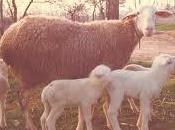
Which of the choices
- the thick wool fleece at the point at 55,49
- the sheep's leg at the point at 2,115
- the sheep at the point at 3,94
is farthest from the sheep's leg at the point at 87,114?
the sheep's leg at the point at 2,115

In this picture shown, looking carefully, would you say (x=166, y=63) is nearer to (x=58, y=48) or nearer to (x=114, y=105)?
(x=114, y=105)

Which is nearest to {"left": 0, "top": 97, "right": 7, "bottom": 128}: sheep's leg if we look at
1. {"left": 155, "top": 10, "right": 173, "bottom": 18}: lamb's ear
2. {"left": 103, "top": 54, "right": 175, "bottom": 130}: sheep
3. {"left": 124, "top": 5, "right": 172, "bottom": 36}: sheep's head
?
{"left": 103, "top": 54, "right": 175, "bottom": 130}: sheep

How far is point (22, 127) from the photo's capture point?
790cm

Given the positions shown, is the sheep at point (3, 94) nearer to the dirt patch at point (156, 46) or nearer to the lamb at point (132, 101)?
the lamb at point (132, 101)

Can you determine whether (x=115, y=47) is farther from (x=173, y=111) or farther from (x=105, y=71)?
(x=173, y=111)

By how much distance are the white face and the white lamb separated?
1121 millimetres

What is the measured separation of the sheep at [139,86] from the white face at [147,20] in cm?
61

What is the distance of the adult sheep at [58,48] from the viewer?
24.9ft

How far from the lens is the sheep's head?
298 inches

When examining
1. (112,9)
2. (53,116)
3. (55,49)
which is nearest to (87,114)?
(53,116)

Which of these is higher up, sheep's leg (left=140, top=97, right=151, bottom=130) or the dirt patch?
sheep's leg (left=140, top=97, right=151, bottom=130)

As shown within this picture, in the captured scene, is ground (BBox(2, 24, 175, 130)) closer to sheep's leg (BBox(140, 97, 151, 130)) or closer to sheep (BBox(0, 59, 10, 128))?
sheep (BBox(0, 59, 10, 128))

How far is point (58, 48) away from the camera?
7.61 metres

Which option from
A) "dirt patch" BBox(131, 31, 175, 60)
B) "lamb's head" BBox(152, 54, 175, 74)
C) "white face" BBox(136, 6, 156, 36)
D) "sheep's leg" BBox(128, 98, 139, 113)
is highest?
"white face" BBox(136, 6, 156, 36)
